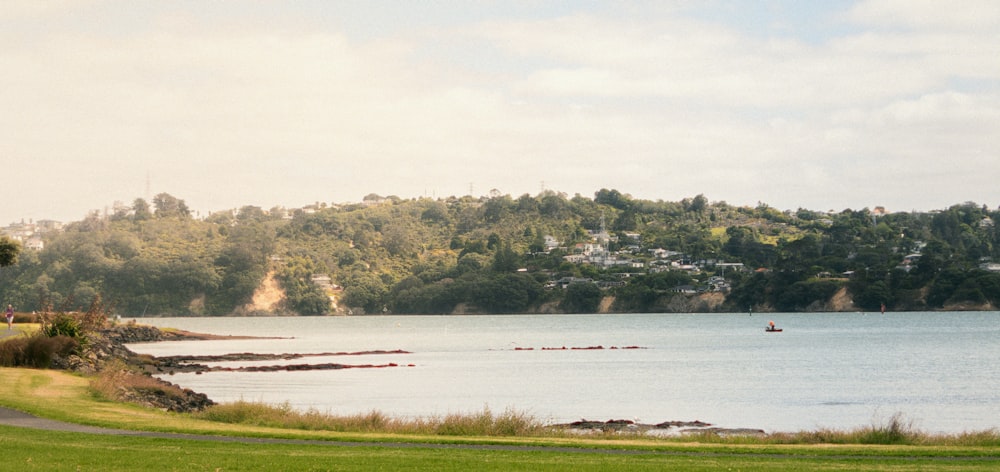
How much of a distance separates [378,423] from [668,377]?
34174 millimetres

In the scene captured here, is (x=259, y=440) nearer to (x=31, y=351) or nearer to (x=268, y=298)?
(x=31, y=351)

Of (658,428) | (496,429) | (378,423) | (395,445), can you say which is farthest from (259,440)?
(658,428)

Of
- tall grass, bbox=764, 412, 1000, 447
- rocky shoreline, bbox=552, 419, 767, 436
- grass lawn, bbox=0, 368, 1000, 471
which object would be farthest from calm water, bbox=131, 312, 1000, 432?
grass lawn, bbox=0, 368, 1000, 471

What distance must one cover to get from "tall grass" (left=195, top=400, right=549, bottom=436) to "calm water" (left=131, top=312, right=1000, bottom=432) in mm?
11652

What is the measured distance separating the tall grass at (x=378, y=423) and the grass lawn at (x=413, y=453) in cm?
148

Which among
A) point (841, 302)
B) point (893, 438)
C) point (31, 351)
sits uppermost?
point (841, 302)

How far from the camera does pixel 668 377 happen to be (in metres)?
57.0

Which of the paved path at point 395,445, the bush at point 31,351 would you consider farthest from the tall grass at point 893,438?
the bush at point 31,351

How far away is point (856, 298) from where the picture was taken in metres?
155

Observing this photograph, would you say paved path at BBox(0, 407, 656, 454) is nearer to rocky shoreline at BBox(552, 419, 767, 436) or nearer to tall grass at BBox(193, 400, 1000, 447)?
tall grass at BBox(193, 400, 1000, 447)

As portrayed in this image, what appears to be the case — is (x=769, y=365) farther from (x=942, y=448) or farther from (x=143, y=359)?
(x=942, y=448)

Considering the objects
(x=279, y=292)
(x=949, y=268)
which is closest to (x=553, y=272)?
(x=279, y=292)

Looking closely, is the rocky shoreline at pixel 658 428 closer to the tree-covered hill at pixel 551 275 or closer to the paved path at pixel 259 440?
the paved path at pixel 259 440

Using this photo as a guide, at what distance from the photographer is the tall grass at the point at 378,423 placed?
23.9 meters
